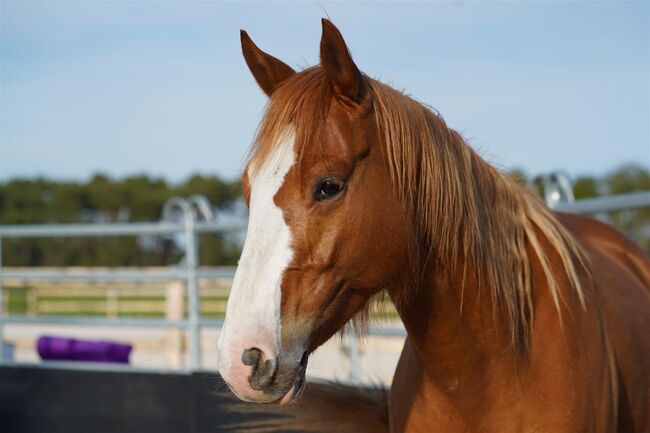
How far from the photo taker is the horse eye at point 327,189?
82.4 inches

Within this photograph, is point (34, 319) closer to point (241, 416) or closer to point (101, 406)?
point (101, 406)

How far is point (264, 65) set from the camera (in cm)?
242

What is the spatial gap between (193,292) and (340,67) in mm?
3507

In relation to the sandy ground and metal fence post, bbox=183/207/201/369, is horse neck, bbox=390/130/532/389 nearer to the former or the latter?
metal fence post, bbox=183/207/201/369

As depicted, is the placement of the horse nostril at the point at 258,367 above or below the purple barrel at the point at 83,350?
above

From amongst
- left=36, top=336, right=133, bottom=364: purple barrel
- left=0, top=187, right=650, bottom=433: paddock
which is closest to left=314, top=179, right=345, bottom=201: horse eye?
left=0, top=187, right=650, bottom=433: paddock

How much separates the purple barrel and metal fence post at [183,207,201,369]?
674mm

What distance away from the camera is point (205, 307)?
19.1 metres

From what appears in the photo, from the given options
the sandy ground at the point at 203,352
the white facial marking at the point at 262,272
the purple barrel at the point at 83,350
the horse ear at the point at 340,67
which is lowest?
the sandy ground at the point at 203,352

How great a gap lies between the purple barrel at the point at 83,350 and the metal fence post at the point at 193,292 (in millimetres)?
674

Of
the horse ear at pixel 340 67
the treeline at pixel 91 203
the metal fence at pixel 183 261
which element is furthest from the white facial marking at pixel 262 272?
the treeline at pixel 91 203

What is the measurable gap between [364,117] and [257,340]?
2.13 ft

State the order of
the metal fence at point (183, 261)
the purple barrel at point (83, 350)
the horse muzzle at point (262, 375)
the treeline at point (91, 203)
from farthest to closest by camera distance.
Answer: the treeline at point (91, 203)
the purple barrel at point (83, 350)
the metal fence at point (183, 261)
the horse muzzle at point (262, 375)

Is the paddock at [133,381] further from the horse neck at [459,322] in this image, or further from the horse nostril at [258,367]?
the horse nostril at [258,367]
